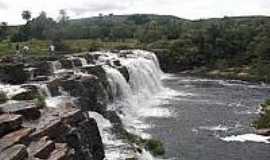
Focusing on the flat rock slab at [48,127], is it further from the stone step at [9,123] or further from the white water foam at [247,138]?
the white water foam at [247,138]

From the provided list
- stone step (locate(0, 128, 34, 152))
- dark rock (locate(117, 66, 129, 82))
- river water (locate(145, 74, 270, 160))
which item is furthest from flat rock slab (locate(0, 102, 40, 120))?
dark rock (locate(117, 66, 129, 82))

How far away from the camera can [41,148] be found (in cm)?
2050

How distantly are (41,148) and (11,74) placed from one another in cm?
3083

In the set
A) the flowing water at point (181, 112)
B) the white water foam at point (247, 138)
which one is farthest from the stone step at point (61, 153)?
the white water foam at point (247, 138)

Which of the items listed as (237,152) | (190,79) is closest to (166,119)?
(237,152)

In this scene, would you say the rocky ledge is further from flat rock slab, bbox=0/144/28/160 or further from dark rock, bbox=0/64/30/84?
dark rock, bbox=0/64/30/84

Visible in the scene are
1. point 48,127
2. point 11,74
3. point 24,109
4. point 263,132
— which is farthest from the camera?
point 11,74

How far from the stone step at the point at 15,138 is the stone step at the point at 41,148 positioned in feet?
1.40

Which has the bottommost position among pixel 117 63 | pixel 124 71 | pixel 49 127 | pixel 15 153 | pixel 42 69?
pixel 124 71

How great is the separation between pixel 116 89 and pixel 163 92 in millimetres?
14721

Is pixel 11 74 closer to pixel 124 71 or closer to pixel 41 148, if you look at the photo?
pixel 124 71

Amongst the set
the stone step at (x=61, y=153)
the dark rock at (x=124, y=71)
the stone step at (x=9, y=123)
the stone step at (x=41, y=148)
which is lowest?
the dark rock at (x=124, y=71)

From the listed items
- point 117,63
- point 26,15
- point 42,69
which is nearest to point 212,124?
point 42,69

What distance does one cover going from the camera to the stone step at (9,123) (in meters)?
21.2
